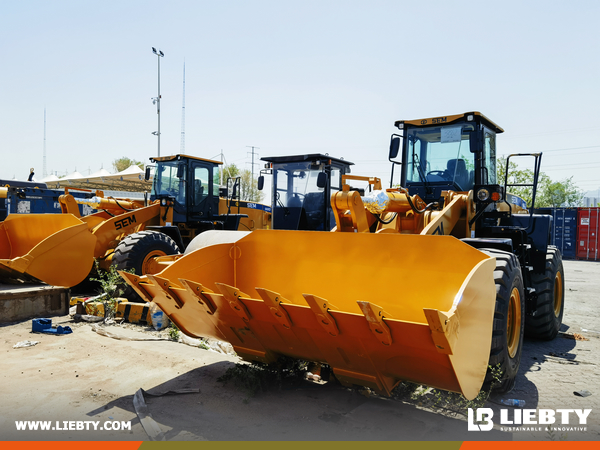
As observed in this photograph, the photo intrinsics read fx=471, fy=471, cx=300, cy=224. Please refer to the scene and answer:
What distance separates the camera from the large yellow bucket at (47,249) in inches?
282

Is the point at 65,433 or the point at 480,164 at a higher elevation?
the point at 480,164

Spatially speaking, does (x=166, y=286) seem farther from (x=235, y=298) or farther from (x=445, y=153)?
(x=445, y=153)

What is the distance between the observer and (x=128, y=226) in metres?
9.16

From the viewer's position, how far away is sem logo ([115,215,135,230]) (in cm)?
891

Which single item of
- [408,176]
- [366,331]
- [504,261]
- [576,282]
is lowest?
[576,282]

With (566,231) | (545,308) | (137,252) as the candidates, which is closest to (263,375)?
(545,308)

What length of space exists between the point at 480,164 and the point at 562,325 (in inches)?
120

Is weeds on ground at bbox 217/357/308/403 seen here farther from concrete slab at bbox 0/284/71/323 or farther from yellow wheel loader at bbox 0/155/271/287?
concrete slab at bbox 0/284/71/323

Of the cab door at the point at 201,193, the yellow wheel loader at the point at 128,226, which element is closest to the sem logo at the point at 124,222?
the yellow wheel loader at the point at 128,226

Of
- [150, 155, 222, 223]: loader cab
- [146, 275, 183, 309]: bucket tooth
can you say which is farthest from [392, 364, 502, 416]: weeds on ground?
[150, 155, 222, 223]: loader cab

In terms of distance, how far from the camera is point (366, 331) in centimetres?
Result: 308

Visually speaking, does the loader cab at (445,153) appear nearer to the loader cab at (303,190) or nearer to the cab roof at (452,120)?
the cab roof at (452,120)

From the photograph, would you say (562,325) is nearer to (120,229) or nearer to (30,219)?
(120,229)

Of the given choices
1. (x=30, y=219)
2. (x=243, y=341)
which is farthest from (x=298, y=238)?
(x=30, y=219)
